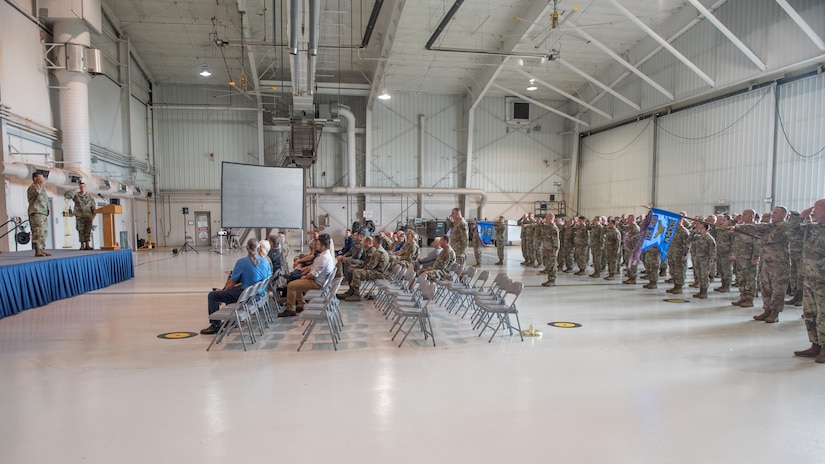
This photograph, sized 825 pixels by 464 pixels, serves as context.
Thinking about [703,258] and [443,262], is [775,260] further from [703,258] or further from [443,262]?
[443,262]

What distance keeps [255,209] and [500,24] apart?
13087mm

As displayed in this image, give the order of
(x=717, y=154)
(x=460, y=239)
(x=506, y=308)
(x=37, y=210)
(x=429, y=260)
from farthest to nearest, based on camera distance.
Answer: (x=717, y=154) → (x=460, y=239) → (x=429, y=260) → (x=37, y=210) → (x=506, y=308)

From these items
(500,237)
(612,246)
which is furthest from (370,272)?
(500,237)

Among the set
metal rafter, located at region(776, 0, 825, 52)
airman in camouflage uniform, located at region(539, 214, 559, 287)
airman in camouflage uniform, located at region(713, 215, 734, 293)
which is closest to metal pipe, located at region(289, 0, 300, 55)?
airman in camouflage uniform, located at region(539, 214, 559, 287)

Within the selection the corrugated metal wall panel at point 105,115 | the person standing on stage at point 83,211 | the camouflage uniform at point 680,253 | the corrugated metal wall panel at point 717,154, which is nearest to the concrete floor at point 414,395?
the camouflage uniform at point 680,253

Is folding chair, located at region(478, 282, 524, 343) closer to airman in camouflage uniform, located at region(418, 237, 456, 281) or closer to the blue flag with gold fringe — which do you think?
airman in camouflage uniform, located at region(418, 237, 456, 281)

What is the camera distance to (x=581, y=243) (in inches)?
459

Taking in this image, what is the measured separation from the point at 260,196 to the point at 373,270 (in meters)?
2.44

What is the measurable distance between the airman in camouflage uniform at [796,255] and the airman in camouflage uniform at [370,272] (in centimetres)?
606

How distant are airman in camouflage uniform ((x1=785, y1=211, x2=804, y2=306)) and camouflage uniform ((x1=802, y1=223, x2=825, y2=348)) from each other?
3.27ft

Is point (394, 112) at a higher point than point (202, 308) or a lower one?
higher

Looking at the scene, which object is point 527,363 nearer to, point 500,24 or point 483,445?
point 483,445

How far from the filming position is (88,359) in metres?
4.62

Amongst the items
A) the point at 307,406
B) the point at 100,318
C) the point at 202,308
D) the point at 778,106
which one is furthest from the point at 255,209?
the point at 778,106
